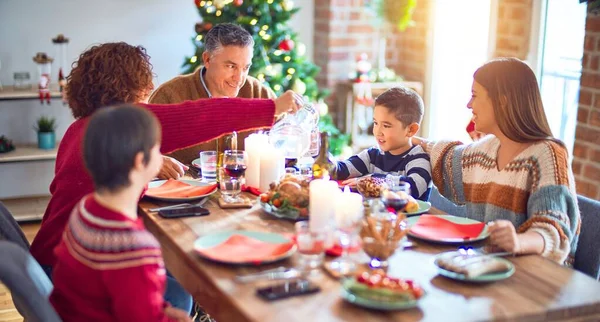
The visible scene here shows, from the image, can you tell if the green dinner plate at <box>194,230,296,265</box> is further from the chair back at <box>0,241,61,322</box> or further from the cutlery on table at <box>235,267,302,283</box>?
the chair back at <box>0,241,61,322</box>

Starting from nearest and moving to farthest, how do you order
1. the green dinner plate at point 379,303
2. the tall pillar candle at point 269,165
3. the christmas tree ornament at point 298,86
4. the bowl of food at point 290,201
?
the green dinner plate at point 379,303 → the bowl of food at point 290,201 → the tall pillar candle at point 269,165 → the christmas tree ornament at point 298,86

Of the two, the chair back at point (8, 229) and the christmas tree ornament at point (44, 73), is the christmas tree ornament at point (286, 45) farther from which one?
the chair back at point (8, 229)

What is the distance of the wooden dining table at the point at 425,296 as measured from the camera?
1.62m

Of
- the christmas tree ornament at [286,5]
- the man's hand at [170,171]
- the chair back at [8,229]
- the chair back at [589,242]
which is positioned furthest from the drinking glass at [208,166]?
the christmas tree ornament at [286,5]

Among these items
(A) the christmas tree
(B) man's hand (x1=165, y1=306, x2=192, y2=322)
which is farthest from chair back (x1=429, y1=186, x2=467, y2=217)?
(A) the christmas tree

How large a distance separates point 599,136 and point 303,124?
5.13ft

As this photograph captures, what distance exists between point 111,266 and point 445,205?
4.51 ft

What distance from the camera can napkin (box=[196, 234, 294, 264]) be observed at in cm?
189

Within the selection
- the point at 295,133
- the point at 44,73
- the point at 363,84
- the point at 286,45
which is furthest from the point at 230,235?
the point at 363,84

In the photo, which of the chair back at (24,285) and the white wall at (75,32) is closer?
the chair back at (24,285)

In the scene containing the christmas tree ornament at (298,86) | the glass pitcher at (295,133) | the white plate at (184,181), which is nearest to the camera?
the white plate at (184,181)

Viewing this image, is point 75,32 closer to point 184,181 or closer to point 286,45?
point 286,45

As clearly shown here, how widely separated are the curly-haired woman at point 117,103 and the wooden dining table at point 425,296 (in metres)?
0.42

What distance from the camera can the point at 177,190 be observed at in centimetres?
255
